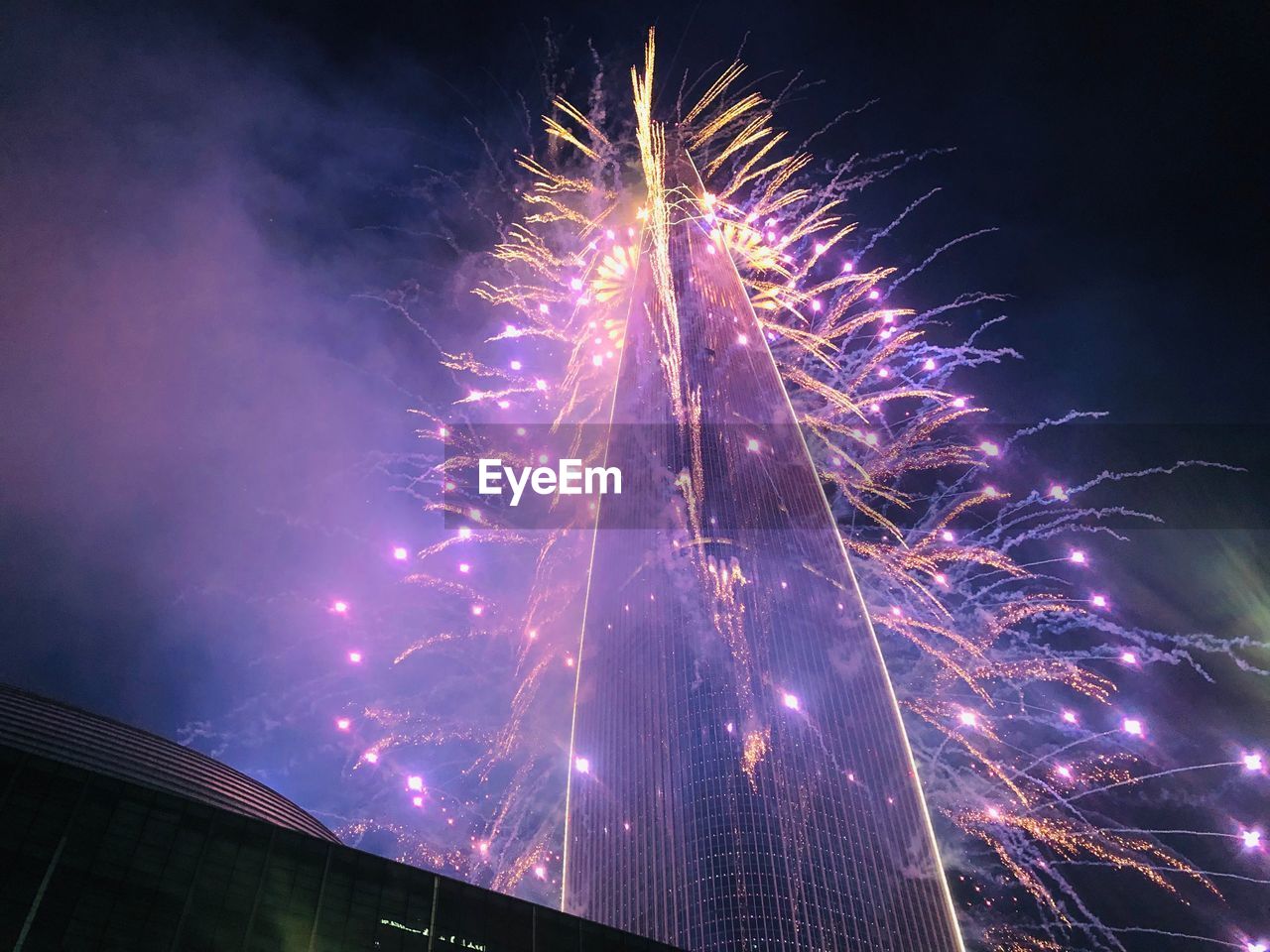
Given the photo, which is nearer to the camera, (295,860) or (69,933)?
(69,933)

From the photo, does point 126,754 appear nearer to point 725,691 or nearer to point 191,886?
point 191,886

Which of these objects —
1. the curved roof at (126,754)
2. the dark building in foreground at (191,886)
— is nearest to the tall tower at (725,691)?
the curved roof at (126,754)

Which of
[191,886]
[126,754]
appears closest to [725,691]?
[126,754]

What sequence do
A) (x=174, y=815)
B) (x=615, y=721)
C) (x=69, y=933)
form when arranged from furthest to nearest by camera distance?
(x=615, y=721)
(x=174, y=815)
(x=69, y=933)

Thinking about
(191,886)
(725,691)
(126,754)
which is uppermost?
(725,691)

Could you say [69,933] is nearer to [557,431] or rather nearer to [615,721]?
[557,431]

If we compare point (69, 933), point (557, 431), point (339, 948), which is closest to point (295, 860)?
point (339, 948)
